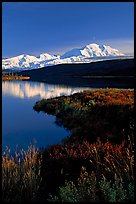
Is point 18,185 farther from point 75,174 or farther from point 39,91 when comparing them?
point 39,91

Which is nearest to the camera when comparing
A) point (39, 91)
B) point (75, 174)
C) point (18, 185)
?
point (18, 185)

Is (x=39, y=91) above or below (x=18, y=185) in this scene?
above

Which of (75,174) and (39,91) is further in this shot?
(39,91)

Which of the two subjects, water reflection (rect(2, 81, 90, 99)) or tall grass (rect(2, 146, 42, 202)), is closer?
tall grass (rect(2, 146, 42, 202))

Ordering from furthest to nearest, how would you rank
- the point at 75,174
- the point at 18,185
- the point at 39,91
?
1. the point at 39,91
2. the point at 75,174
3. the point at 18,185

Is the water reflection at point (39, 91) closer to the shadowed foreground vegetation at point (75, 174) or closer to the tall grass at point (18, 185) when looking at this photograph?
the shadowed foreground vegetation at point (75, 174)

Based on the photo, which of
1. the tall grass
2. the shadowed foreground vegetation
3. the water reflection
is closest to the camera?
the shadowed foreground vegetation

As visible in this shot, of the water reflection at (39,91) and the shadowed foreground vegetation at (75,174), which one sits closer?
the shadowed foreground vegetation at (75,174)

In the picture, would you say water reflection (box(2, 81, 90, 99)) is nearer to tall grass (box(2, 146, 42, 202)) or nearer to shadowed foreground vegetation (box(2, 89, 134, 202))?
shadowed foreground vegetation (box(2, 89, 134, 202))

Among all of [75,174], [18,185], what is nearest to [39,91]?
[75,174]

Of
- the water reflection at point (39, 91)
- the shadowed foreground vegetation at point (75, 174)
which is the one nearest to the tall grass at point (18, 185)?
the shadowed foreground vegetation at point (75, 174)

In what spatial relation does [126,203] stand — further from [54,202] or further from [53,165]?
[53,165]

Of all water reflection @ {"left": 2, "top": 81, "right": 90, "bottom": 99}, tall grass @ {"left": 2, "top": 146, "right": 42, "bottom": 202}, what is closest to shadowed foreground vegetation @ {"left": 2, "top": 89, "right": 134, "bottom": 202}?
tall grass @ {"left": 2, "top": 146, "right": 42, "bottom": 202}

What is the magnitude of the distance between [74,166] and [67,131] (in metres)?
11.9
